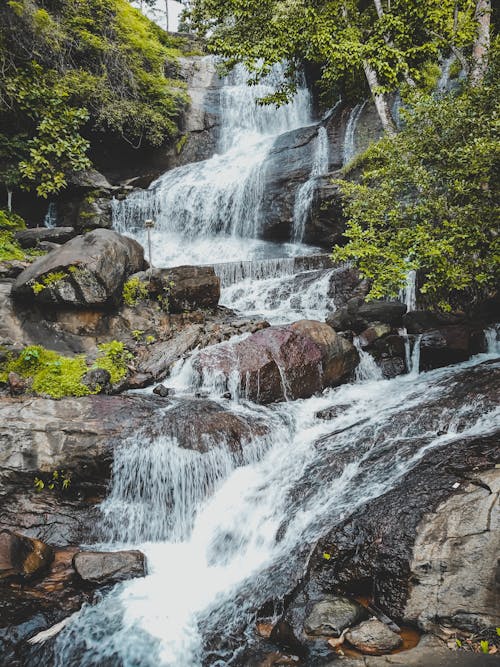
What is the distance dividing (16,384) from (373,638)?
6960 mm

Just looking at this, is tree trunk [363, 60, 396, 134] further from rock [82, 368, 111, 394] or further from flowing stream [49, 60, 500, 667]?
rock [82, 368, 111, 394]

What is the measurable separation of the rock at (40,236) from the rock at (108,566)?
1131 centimetres

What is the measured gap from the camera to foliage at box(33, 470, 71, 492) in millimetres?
5887

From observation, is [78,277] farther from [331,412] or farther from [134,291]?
[331,412]

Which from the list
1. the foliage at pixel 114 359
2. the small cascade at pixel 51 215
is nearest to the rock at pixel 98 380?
the foliage at pixel 114 359

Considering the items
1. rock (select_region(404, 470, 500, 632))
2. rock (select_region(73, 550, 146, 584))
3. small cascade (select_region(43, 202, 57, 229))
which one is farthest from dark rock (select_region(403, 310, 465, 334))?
small cascade (select_region(43, 202, 57, 229))

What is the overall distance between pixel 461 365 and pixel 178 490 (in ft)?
19.5

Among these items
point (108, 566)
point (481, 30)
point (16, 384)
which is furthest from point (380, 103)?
point (108, 566)

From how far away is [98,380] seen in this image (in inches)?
312

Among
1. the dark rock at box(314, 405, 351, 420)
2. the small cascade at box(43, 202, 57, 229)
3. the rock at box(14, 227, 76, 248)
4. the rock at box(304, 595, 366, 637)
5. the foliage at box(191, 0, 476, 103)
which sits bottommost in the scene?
the rock at box(304, 595, 366, 637)

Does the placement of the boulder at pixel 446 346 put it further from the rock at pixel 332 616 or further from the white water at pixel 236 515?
the rock at pixel 332 616

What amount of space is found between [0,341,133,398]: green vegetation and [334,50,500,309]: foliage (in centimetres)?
519

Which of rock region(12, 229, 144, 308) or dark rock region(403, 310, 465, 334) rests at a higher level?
rock region(12, 229, 144, 308)

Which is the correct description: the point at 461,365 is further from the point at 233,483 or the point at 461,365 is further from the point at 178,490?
the point at 178,490
